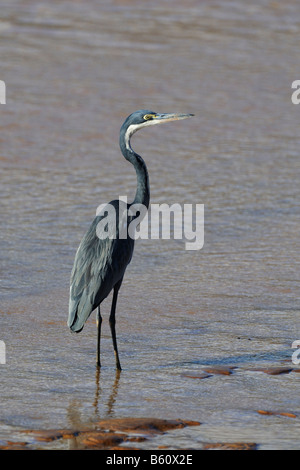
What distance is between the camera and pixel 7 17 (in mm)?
18844

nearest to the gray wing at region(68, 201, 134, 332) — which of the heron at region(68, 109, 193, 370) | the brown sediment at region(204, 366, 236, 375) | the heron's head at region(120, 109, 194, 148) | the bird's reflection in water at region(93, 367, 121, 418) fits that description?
the heron at region(68, 109, 193, 370)

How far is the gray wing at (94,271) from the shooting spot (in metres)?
5.74

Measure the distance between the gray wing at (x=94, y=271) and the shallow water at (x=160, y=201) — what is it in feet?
1.26

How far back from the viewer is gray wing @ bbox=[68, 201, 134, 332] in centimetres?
574

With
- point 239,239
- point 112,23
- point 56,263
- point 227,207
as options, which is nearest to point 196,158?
point 227,207

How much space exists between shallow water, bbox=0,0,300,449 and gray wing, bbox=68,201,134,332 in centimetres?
38

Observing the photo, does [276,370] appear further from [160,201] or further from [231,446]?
[160,201]

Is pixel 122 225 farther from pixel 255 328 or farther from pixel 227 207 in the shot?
pixel 227 207

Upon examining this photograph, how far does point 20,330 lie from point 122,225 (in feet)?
3.39

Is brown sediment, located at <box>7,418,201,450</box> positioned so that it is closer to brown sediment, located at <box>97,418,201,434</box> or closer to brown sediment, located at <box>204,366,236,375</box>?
brown sediment, located at <box>97,418,201,434</box>

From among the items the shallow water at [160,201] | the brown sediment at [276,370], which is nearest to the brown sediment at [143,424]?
the shallow water at [160,201]

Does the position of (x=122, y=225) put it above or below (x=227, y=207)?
below

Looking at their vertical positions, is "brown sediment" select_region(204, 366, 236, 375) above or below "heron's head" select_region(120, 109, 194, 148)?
below

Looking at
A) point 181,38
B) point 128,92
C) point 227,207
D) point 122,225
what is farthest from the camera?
point 181,38
